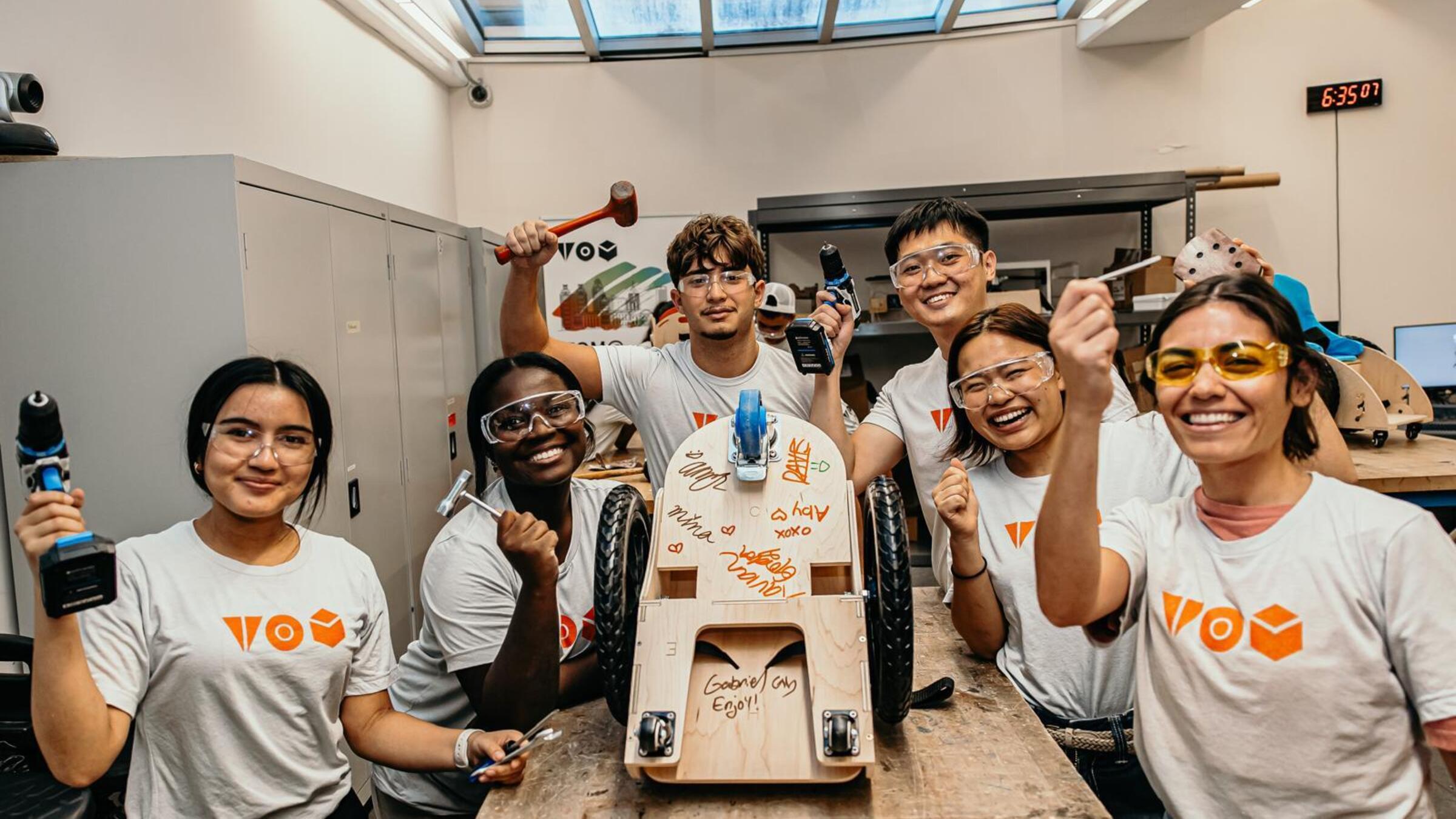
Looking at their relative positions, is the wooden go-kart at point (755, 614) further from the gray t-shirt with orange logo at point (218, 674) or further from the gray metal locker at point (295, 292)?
the gray metal locker at point (295, 292)

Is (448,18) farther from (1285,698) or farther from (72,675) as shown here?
(1285,698)

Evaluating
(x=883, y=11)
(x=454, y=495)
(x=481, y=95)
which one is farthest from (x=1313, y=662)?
(x=481, y=95)

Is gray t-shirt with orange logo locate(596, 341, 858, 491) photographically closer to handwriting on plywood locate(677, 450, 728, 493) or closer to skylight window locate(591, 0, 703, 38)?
handwriting on plywood locate(677, 450, 728, 493)

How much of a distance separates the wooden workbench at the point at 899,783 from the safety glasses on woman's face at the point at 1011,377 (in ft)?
1.75

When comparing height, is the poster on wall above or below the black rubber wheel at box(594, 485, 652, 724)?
above

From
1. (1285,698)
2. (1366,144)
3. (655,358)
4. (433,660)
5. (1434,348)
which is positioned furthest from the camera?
(1366,144)

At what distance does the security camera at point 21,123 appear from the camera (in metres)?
1.98

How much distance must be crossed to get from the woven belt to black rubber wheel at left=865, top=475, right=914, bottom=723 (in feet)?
1.02

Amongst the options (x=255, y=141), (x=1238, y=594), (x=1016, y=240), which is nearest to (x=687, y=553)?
(x=1238, y=594)

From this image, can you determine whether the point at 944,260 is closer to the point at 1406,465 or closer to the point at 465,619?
the point at 465,619

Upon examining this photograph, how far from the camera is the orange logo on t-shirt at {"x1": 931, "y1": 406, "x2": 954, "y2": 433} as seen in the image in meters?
1.93

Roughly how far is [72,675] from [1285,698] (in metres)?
1.62

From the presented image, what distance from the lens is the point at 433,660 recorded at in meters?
1.71

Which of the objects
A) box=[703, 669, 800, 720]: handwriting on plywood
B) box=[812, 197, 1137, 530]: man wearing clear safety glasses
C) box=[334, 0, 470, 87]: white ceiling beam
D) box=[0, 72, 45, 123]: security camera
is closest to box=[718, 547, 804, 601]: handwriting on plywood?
box=[703, 669, 800, 720]: handwriting on plywood
